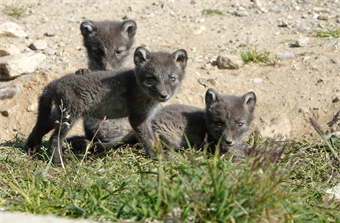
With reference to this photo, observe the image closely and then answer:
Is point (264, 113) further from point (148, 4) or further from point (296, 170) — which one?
point (148, 4)

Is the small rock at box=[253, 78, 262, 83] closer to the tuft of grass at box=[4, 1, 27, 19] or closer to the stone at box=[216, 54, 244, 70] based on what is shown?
the stone at box=[216, 54, 244, 70]

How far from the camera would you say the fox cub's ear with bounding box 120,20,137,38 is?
6328 millimetres

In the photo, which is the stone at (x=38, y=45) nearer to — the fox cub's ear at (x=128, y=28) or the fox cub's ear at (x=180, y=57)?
the fox cub's ear at (x=128, y=28)

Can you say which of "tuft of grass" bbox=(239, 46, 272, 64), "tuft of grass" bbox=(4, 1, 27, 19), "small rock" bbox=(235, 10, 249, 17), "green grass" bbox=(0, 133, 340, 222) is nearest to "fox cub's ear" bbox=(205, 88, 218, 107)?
"green grass" bbox=(0, 133, 340, 222)

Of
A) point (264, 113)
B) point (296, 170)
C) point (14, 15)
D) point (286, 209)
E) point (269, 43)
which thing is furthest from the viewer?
point (14, 15)

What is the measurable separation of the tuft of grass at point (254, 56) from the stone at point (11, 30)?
5.33 m

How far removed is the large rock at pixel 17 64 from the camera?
25.3 ft

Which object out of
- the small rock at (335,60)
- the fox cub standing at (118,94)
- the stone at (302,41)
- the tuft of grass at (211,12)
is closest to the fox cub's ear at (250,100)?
the fox cub standing at (118,94)

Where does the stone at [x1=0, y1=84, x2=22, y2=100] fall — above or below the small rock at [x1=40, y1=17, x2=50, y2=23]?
below

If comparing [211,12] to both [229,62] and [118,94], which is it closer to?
[229,62]

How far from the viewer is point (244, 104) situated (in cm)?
533

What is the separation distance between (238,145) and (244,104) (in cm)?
63

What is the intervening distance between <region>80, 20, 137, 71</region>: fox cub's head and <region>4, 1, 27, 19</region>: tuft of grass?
14.2ft

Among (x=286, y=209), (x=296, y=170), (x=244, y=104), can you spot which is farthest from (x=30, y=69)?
(x=286, y=209)
